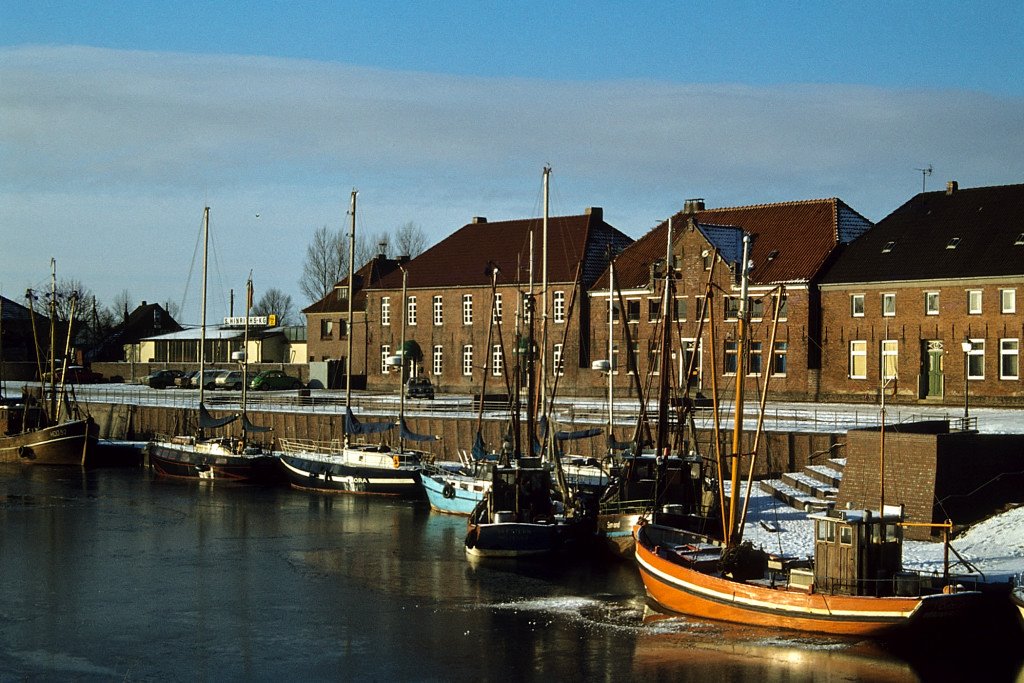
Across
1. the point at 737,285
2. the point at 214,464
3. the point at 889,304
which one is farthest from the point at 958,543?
the point at 214,464

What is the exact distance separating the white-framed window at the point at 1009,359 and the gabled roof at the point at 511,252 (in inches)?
1065

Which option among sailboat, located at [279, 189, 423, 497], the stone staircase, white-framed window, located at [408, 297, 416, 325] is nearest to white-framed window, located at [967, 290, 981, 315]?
the stone staircase

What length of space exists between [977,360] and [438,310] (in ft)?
122

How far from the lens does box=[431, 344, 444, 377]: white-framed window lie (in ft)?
278

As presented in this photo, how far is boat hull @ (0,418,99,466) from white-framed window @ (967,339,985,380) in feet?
146

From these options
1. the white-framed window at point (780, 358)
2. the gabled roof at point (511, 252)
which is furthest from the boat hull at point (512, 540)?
the gabled roof at point (511, 252)

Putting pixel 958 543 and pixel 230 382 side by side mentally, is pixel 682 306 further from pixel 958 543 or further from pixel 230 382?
pixel 958 543

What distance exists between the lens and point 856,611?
85.1ft

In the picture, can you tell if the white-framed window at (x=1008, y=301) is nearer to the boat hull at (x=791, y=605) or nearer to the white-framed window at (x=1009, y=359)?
the white-framed window at (x=1009, y=359)

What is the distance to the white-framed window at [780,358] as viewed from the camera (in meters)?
66.0

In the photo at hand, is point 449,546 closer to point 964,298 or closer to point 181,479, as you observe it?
point 181,479

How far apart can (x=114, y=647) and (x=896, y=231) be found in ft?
161

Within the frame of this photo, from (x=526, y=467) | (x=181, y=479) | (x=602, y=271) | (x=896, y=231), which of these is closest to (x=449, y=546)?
(x=526, y=467)

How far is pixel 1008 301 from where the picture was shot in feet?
191
